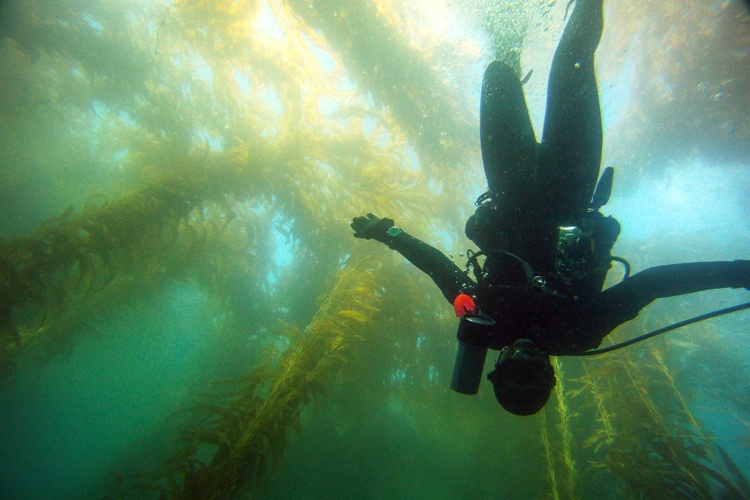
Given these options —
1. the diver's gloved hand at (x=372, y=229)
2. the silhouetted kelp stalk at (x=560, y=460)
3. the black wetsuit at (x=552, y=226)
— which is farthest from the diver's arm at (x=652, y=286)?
the silhouetted kelp stalk at (x=560, y=460)

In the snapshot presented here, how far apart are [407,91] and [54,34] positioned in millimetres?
8827

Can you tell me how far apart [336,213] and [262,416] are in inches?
208

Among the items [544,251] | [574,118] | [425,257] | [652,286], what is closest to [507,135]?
[574,118]

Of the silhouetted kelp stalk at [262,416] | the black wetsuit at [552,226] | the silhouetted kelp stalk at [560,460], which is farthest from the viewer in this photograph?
the silhouetted kelp stalk at [560,460]

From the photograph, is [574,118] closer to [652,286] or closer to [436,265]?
[652,286]

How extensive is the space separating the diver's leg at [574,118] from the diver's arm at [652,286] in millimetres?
691

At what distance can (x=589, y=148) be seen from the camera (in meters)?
2.28

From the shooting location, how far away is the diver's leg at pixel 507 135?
2497mm

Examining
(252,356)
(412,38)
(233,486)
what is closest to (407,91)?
(412,38)

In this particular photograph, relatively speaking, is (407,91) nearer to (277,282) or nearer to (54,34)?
(277,282)

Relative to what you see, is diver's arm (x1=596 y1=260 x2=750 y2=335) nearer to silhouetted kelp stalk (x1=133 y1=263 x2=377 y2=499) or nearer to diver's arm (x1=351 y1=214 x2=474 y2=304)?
diver's arm (x1=351 y1=214 x2=474 y2=304)

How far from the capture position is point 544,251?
92.3 inches

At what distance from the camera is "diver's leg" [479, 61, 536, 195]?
250cm

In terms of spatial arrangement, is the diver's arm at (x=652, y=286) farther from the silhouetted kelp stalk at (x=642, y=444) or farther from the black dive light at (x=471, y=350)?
the silhouetted kelp stalk at (x=642, y=444)
